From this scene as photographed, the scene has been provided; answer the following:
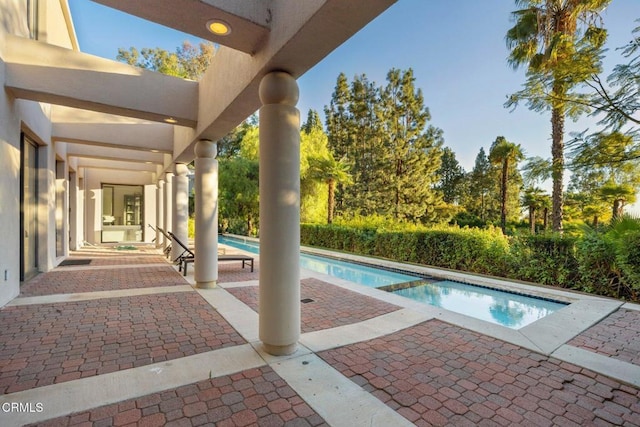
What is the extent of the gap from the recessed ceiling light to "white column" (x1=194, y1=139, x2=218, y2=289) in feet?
11.6

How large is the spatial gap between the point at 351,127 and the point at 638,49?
24.0 metres

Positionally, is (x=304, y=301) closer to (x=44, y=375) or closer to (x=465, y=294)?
(x=44, y=375)

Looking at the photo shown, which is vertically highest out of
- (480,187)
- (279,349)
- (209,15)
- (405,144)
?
(405,144)

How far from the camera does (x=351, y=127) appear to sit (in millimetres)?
28281

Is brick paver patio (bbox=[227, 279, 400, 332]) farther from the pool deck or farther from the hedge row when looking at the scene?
the hedge row

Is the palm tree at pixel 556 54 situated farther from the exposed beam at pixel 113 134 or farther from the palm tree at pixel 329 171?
the palm tree at pixel 329 171

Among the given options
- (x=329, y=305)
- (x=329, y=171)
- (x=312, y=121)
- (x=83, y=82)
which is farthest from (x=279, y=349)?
(x=312, y=121)

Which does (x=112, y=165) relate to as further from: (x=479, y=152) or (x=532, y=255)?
(x=479, y=152)

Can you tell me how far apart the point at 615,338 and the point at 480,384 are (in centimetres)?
261

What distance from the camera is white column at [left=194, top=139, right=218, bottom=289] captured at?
632 centimetres

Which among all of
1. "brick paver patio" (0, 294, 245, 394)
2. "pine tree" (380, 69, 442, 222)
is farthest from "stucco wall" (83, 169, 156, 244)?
"pine tree" (380, 69, 442, 222)

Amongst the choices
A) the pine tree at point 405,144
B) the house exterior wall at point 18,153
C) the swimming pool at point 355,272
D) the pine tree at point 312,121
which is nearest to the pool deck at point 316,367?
the house exterior wall at point 18,153

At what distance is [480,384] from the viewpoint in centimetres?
286

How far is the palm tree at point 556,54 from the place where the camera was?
619 cm
